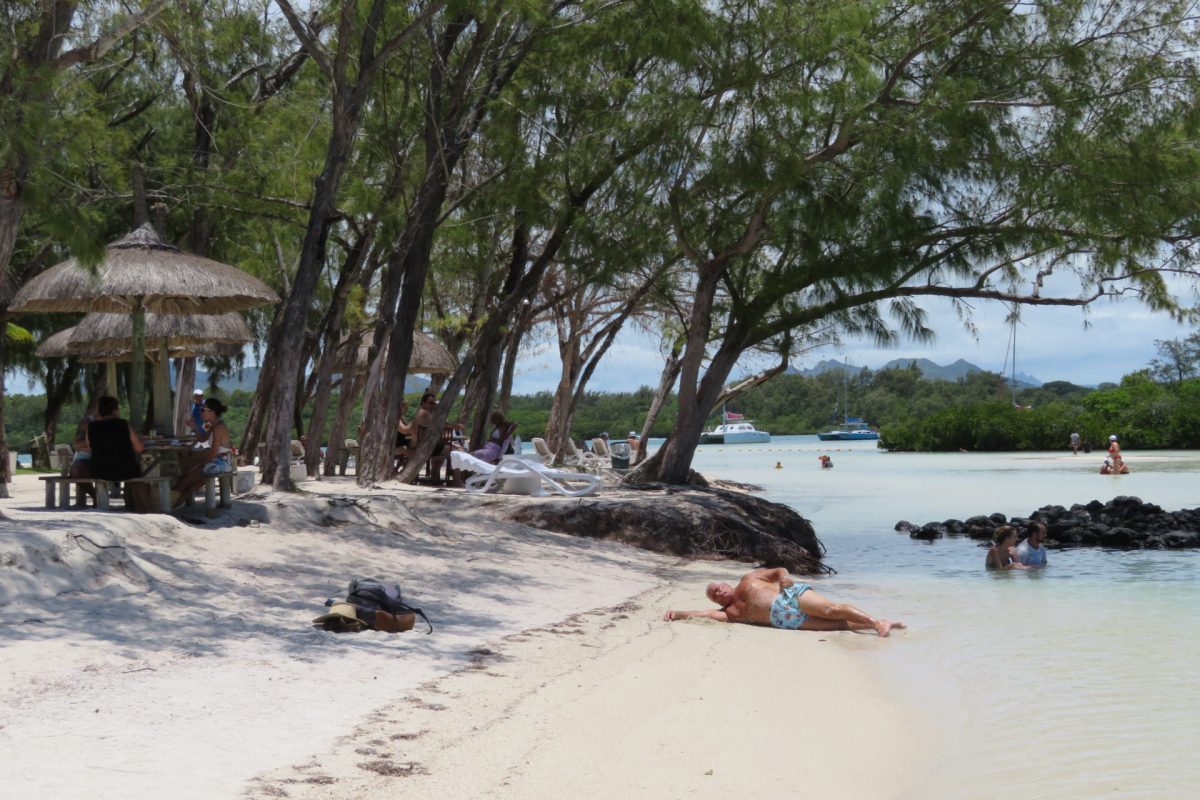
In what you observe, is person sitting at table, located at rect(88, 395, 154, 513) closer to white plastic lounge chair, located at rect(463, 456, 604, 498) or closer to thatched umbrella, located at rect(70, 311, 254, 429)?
thatched umbrella, located at rect(70, 311, 254, 429)

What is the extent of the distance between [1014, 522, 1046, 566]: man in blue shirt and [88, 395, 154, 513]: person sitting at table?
8958 mm

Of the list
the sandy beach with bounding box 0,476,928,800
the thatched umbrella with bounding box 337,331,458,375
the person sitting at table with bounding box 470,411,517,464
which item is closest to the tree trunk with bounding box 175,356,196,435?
the thatched umbrella with bounding box 337,331,458,375

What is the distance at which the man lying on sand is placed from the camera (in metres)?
7.98

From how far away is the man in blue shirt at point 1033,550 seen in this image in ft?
41.2

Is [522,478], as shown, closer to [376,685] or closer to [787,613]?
[787,613]

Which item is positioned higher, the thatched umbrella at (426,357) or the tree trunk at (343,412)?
the thatched umbrella at (426,357)

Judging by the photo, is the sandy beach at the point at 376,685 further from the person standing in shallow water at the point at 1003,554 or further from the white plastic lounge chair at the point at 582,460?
the white plastic lounge chair at the point at 582,460

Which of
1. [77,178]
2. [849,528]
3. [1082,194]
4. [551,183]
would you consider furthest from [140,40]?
[849,528]

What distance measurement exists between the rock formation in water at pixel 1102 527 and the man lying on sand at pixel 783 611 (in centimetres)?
780

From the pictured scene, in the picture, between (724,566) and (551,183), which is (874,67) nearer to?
(551,183)

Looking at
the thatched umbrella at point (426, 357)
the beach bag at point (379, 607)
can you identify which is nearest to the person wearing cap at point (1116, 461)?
the thatched umbrella at point (426, 357)

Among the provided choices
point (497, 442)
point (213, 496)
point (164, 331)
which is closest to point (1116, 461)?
point (497, 442)

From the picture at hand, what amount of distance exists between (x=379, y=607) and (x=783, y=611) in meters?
3.01

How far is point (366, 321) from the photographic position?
22.9 m
